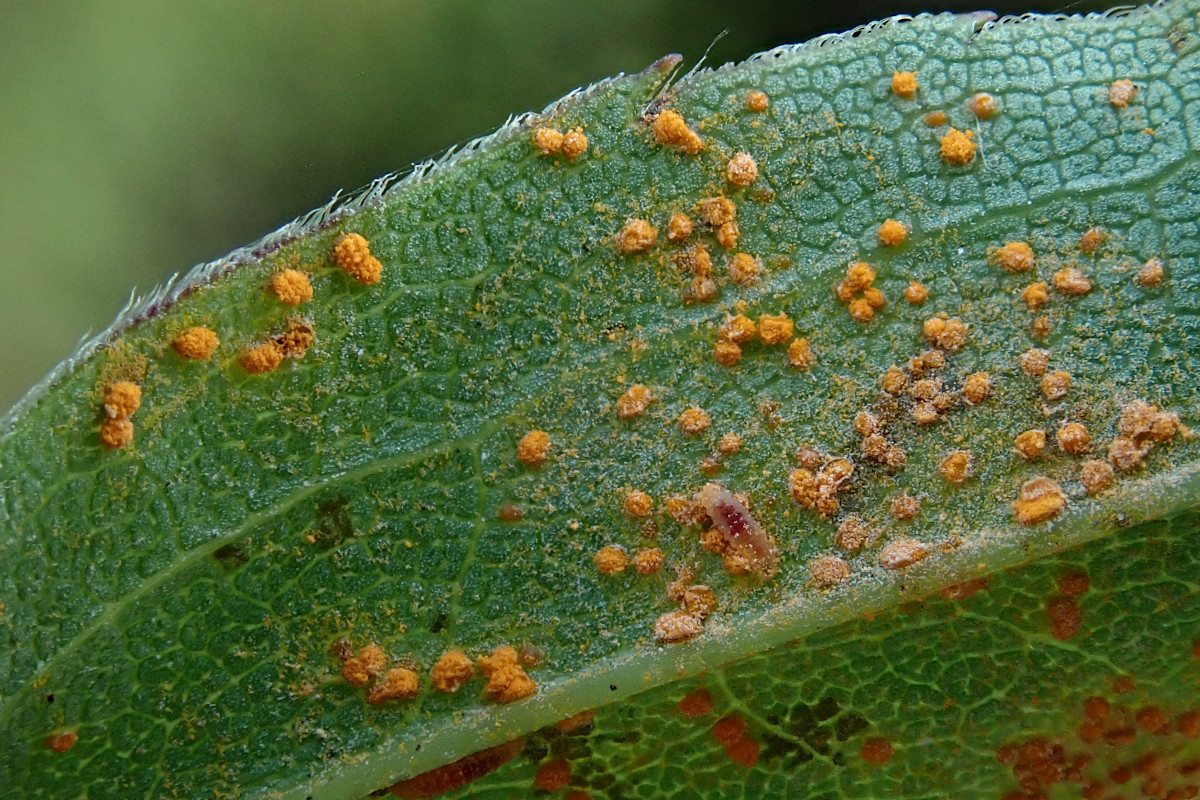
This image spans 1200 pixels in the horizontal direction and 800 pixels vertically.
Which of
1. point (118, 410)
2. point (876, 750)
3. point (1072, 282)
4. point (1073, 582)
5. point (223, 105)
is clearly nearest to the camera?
point (118, 410)

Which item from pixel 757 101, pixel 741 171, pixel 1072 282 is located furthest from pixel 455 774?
pixel 1072 282

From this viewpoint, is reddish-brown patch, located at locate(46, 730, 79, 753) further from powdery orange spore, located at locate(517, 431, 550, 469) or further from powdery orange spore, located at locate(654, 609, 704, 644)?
powdery orange spore, located at locate(654, 609, 704, 644)

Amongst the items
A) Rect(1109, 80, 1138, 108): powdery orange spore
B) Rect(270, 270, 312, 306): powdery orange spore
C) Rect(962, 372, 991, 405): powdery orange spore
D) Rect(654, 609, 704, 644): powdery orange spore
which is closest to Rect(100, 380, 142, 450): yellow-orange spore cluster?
Rect(270, 270, 312, 306): powdery orange spore

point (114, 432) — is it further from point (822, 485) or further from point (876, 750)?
point (876, 750)

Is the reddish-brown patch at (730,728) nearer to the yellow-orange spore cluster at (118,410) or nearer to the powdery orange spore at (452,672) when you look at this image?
the powdery orange spore at (452,672)

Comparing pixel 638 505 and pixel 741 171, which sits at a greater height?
pixel 741 171

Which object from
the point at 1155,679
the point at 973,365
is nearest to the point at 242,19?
the point at 973,365
